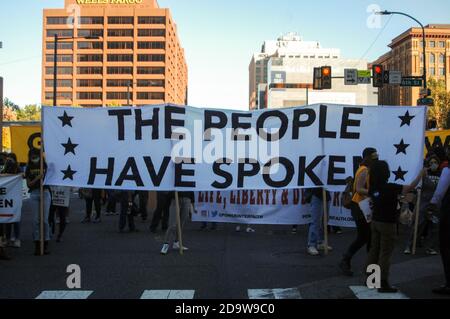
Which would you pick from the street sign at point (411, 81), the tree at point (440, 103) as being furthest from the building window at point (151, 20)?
the street sign at point (411, 81)

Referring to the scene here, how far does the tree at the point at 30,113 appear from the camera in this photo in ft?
348

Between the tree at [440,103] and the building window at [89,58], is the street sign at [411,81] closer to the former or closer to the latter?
the tree at [440,103]

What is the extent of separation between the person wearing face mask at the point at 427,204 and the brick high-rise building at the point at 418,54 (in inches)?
4248

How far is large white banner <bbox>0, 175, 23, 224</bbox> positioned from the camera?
8922 millimetres

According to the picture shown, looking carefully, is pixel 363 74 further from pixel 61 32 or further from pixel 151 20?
pixel 61 32

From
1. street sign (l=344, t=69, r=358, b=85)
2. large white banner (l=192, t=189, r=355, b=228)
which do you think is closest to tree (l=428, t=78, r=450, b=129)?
street sign (l=344, t=69, r=358, b=85)

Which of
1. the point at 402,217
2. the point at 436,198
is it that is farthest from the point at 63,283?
the point at 402,217

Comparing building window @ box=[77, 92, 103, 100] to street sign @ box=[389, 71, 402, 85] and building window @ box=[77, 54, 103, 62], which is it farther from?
street sign @ box=[389, 71, 402, 85]

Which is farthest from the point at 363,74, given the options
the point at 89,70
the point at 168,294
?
the point at 89,70

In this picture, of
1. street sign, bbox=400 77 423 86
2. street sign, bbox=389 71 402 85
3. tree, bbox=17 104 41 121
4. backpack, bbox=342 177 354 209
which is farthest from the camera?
tree, bbox=17 104 41 121

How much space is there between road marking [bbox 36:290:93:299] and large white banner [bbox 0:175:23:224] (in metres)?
3.11

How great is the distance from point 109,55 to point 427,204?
12687 centimetres

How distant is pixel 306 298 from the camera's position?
5961mm

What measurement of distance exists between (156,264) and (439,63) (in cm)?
13675
